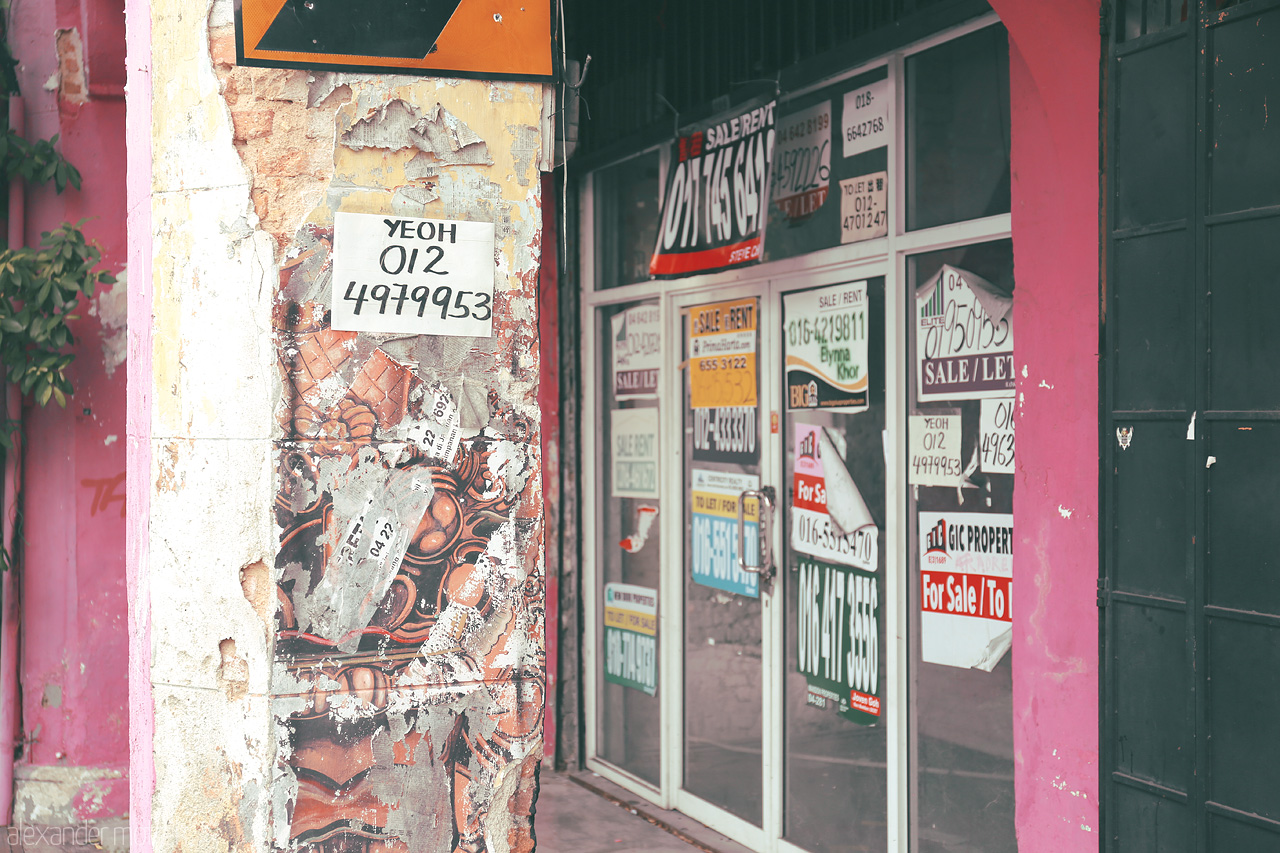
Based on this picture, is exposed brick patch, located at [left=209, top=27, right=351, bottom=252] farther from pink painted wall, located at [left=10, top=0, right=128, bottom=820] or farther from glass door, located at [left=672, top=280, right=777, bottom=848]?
pink painted wall, located at [left=10, top=0, right=128, bottom=820]

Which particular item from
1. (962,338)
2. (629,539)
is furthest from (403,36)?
(629,539)

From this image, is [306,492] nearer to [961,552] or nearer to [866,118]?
[961,552]

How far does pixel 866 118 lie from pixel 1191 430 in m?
2.09

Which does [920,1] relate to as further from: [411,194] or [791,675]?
[791,675]

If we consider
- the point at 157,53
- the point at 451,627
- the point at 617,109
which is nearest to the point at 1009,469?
the point at 451,627

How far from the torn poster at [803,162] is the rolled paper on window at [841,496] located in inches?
37.0

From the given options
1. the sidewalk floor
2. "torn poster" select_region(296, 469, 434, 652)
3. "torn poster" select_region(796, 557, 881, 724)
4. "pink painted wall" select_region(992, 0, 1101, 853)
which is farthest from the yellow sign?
"torn poster" select_region(296, 469, 434, 652)

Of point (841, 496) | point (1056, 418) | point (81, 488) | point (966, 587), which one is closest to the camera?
point (1056, 418)

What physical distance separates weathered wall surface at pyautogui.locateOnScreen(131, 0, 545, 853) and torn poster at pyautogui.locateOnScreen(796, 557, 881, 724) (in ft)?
6.41

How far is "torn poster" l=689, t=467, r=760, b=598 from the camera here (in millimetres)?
4988

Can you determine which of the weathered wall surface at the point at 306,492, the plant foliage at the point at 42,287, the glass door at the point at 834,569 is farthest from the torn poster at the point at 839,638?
the plant foliage at the point at 42,287

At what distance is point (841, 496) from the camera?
173 inches

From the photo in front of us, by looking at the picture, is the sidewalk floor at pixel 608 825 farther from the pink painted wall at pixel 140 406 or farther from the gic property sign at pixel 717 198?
the pink painted wall at pixel 140 406

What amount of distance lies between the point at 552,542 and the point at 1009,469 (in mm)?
3317
